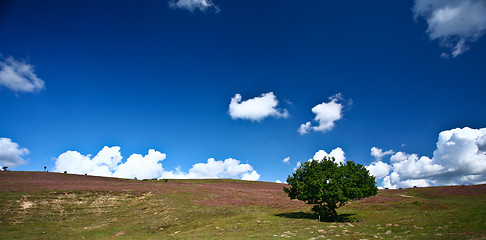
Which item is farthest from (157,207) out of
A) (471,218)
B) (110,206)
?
(471,218)

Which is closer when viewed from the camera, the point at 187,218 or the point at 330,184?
the point at 330,184

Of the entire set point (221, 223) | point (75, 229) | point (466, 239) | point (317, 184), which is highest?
point (317, 184)

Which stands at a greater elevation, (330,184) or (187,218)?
(330,184)

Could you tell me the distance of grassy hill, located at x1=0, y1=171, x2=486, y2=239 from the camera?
30.5m

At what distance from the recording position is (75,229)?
40781 mm

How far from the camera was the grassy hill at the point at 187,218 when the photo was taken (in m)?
30.5

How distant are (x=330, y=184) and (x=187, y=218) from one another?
1119 inches

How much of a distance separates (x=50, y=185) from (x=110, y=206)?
2662 cm

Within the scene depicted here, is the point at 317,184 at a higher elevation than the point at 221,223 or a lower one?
higher

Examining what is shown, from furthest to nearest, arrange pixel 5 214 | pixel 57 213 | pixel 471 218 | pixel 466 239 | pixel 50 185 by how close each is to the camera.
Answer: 1. pixel 50 185
2. pixel 57 213
3. pixel 5 214
4. pixel 471 218
5. pixel 466 239

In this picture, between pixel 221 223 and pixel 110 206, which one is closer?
pixel 221 223

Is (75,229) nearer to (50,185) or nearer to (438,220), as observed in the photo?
(50,185)

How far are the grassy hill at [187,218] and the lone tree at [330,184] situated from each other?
370 cm

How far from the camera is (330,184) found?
41.7m
